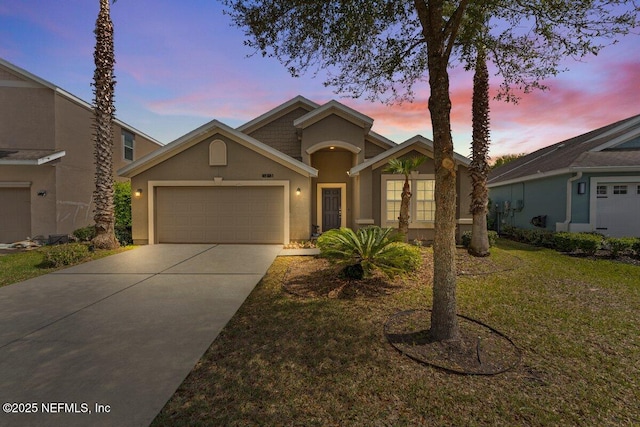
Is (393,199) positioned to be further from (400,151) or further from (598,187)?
(598,187)

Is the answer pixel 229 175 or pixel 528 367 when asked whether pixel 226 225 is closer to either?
pixel 229 175

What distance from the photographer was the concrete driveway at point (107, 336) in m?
2.79

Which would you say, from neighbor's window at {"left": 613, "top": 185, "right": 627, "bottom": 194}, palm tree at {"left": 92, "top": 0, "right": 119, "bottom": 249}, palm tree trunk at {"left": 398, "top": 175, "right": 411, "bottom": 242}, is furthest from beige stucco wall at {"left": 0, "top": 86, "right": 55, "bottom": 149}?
neighbor's window at {"left": 613, "top": 185, "right": 627, "bottom": 194}

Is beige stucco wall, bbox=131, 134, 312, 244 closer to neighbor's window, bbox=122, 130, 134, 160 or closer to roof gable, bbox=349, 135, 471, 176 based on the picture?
roof gable, bbox=349, 135, 471, 176

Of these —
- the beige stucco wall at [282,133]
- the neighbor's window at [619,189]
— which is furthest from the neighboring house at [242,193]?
the neighbor's window at [619,189]

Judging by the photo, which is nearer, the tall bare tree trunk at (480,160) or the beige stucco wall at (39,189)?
the tall bare tree trunk at (480,160)

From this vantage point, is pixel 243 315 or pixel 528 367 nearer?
pixel 528 367

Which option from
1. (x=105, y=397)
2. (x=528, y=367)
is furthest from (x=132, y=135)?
(x=528, y=367)

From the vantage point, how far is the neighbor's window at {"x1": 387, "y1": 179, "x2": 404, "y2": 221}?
12.5m

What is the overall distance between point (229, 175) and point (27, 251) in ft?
26.2

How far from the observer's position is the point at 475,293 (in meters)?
6.15

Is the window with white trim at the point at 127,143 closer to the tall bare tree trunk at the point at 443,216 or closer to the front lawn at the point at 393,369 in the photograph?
the front lawn at the point at 393,369

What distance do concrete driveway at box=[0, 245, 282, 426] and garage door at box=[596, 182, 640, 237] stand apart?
13.8 meters

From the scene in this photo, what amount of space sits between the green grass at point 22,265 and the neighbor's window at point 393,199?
10.9 metres
